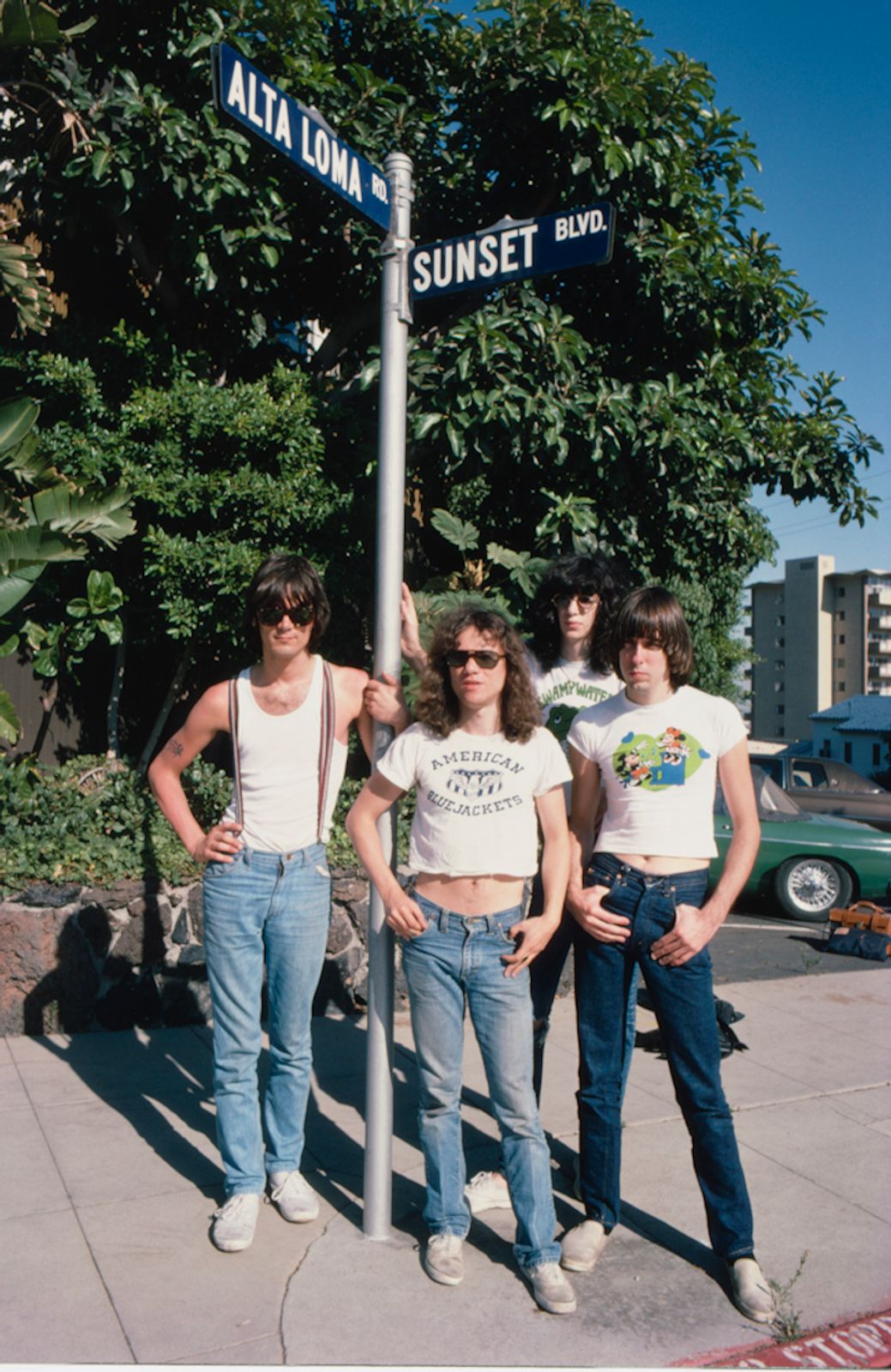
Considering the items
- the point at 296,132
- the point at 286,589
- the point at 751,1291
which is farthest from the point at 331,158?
the point at 751,1291

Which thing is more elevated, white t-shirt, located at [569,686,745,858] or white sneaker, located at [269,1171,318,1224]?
white t-shirt, located at [569,686,745,858]

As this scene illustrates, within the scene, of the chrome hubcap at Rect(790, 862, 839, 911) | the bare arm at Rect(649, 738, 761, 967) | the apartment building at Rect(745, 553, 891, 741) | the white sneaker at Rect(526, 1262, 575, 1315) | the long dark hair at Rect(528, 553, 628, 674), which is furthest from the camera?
the apartment building at Rect(745, 553, 891, 741)

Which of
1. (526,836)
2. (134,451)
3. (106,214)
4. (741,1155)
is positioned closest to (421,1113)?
(526,836)

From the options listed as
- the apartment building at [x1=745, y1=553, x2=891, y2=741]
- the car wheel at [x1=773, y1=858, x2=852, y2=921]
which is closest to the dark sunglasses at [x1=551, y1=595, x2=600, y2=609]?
the car wheel at [x1=773, y1=858, x2=852, y2=921]

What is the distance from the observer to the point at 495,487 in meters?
7.50

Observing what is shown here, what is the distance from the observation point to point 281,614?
3.27 meters

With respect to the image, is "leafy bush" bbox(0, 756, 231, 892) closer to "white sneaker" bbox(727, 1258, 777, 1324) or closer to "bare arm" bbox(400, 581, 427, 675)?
"bare arm" bbox(400, 581, 427, 675)

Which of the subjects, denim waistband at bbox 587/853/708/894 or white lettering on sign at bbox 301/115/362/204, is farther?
white lettering on sign at bbox 301/115/362/204

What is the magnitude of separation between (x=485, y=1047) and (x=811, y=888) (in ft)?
23.9

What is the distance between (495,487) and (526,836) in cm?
486

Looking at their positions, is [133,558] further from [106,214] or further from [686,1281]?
[686,1281]

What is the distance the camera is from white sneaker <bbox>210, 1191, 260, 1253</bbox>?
10.3 ft

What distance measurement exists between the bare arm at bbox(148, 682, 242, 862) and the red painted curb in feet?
6.02

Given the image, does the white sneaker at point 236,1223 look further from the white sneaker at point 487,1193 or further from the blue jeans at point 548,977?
the blue jeans at point 548,977
